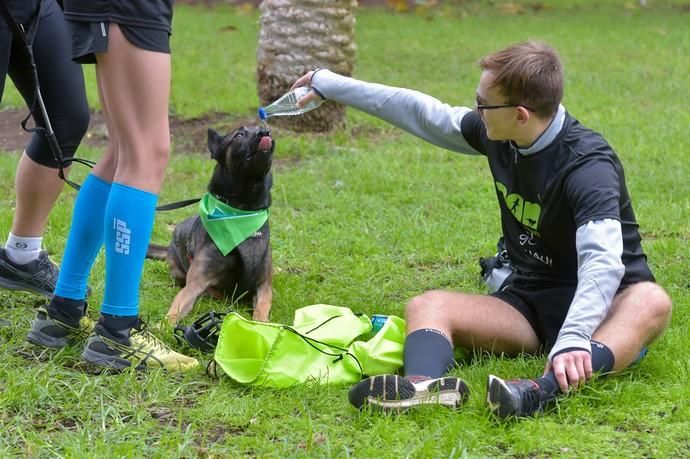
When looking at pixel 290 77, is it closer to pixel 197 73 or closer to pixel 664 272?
pixel 197 73

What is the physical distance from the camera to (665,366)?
3.83m

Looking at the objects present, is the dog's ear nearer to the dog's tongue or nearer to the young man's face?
the dog's tongue

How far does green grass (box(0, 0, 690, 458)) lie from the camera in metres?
3.26

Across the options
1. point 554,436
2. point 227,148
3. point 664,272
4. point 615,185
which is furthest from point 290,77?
point 554,436

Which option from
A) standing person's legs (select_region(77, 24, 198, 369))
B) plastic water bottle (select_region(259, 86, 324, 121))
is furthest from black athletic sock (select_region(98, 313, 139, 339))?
plastic water bottle (select_region(259, 86, 324, 121))

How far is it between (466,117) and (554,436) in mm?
1560

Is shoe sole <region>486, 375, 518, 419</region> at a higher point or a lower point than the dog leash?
lower

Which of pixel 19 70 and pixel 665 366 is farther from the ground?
pixel 19 70

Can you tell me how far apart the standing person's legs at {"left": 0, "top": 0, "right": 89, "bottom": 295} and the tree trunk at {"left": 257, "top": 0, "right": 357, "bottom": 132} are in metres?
4.02

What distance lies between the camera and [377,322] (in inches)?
168

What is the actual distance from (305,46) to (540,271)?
4837 mm

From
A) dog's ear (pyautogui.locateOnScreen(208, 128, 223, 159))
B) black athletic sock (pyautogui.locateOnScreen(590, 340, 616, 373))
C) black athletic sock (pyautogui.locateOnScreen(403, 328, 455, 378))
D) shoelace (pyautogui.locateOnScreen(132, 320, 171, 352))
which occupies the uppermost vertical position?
dog's ear (pyautogui.locateOnScreen(208, 128, 223, 159))

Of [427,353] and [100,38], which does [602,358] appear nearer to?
[427,353]

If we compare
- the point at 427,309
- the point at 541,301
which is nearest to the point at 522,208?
the point at 541,301
